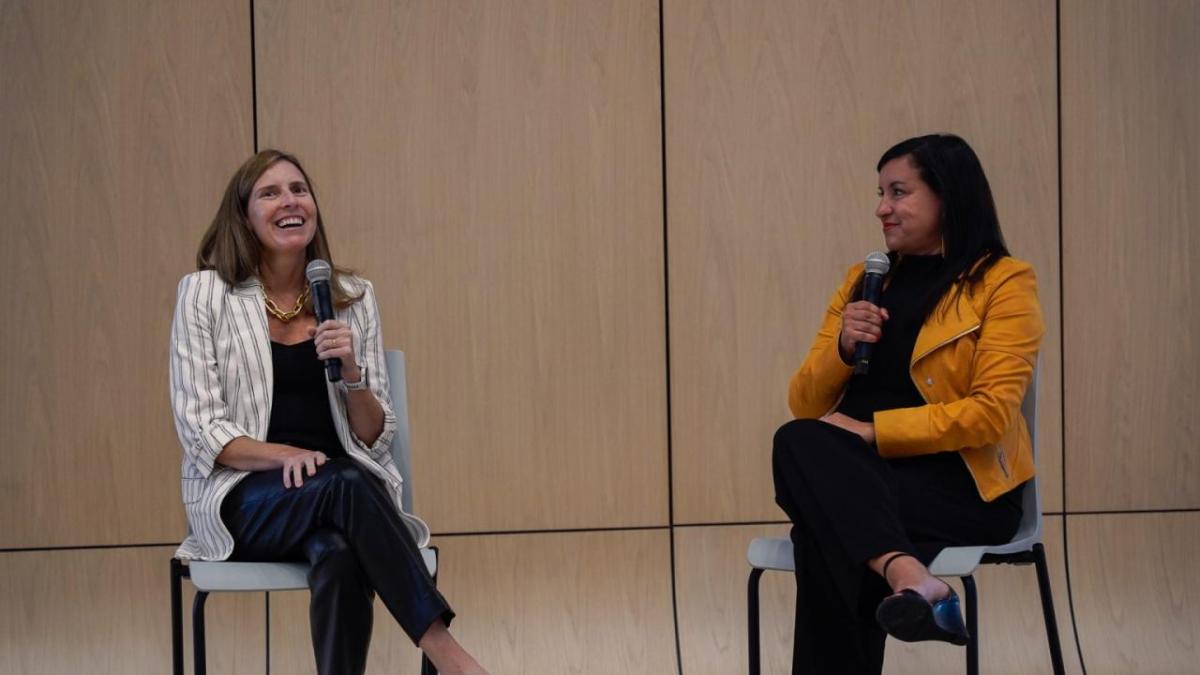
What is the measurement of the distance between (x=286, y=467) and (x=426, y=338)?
1.12m

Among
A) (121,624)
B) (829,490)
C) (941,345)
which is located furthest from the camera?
(121,624)

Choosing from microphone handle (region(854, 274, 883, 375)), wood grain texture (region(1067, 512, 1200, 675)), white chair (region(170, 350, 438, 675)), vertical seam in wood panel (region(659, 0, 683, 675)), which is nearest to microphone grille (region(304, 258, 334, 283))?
white chair (region(170, 350, 438, 675))

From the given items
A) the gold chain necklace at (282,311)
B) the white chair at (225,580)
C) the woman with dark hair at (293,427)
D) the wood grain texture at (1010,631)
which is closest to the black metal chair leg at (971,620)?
the woman with dark hair at (293,427)

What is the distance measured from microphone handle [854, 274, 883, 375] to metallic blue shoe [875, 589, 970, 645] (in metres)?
0.51

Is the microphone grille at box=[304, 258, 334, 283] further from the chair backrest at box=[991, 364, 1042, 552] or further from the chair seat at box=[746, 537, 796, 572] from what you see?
the chair backrest at box=[991, 364, 1042, 552]

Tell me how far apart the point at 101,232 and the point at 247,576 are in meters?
1.46

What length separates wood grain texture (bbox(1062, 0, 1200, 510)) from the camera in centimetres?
371

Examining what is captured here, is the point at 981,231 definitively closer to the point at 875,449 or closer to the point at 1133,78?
the point at 875,449

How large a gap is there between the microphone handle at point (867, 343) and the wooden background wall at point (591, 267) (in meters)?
1.02

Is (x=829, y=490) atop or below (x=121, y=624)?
atop

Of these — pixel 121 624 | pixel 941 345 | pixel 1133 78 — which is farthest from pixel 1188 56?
pixel 121 624

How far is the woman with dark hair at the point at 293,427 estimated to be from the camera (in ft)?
8.02

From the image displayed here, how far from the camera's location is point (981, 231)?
2785 mm

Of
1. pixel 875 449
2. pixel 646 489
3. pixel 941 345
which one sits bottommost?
pixel 646 489
